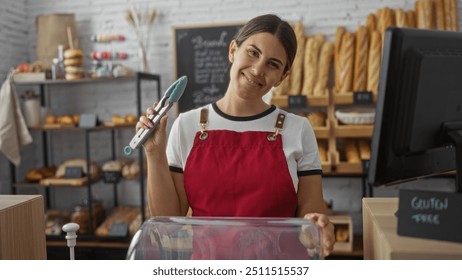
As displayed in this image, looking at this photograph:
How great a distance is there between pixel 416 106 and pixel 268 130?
0.57 metres

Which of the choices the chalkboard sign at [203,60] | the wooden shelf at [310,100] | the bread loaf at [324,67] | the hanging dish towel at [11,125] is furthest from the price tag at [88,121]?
the bread loaf at [324,67]

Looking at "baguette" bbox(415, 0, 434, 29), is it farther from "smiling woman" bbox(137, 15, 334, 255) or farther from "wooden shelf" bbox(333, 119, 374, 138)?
"smiling woman" bbox(137, 15, 334, 255)

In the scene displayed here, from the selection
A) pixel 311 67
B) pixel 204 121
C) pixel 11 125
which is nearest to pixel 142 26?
pixel 11 125

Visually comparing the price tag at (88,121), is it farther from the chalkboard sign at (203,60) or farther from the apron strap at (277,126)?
the apron strap at (277,126)

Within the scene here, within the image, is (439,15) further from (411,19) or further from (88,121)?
(88,121)

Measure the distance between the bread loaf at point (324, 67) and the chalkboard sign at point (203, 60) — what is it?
723mm

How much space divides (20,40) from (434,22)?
3167 millimetres

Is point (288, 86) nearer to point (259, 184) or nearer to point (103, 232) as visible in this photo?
point (103, 232)

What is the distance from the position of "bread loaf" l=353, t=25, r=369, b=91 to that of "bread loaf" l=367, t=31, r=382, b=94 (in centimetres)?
3

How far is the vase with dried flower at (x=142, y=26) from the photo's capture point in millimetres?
3730

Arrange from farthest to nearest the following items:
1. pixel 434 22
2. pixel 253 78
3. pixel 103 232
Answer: pixel 103 232, pixel 434 22, pixel 253 78

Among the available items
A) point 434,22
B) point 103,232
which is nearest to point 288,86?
point 434,22

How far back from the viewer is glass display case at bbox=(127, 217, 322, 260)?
2.86ft

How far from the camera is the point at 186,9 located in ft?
12.4
